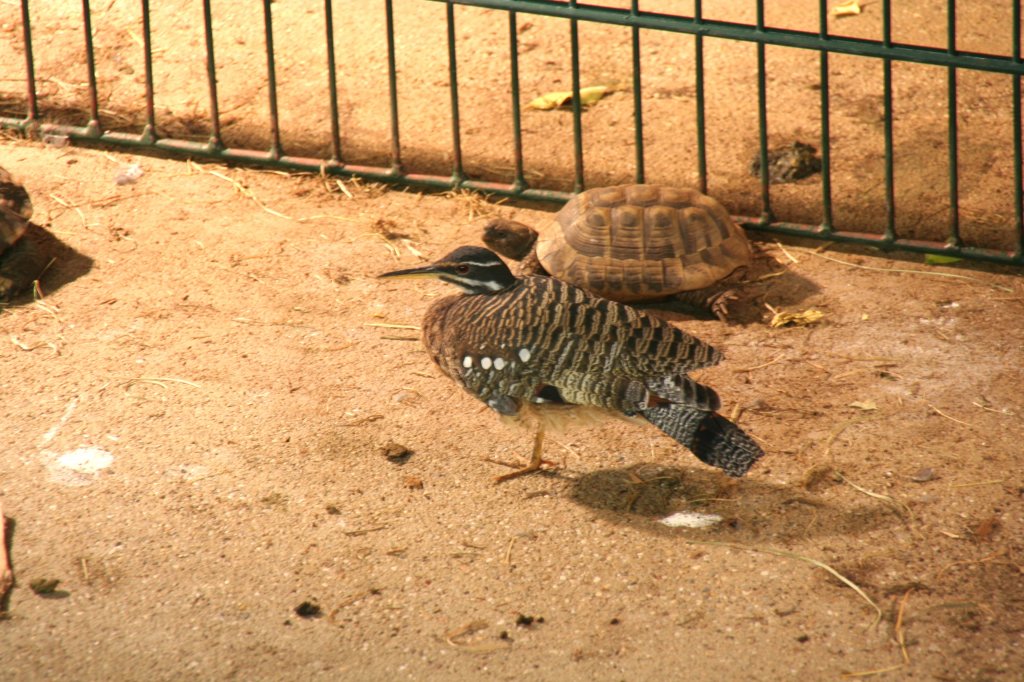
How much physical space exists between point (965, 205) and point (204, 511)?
419 centimetres

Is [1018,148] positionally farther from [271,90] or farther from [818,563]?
[271,90]

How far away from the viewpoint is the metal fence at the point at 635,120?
6.25 m

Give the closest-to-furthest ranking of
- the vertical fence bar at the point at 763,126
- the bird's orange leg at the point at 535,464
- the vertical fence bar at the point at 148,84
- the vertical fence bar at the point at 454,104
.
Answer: the bird's orange leg at the point at 535,464
the vertical fence bar at the point at 763,126
the vertical fence bar at the point at 454,104
the vertical fence bar at the point at 148,84

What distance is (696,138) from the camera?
7.31 meters

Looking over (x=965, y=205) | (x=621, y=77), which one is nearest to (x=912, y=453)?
(x=965, y=205)

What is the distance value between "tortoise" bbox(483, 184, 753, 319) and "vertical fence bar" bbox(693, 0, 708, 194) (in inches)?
13.6

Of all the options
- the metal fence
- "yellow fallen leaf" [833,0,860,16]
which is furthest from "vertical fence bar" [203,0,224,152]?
"yellow fallen leaf" [833,0,860,16]

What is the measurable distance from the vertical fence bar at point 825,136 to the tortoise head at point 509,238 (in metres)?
1.49

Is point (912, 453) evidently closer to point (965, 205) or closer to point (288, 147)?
point (965, 205)

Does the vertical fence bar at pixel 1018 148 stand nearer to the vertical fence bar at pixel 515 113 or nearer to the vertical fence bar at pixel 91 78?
the vertical fence bar at pixel 515 113

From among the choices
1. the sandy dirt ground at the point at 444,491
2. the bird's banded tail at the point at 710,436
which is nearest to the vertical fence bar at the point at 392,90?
the sandy dirt ground at the point at 444,491

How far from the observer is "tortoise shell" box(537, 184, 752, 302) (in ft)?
20.6

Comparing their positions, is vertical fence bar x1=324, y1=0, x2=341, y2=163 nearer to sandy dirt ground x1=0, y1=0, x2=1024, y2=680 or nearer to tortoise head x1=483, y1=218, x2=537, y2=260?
sandy dirt ground x1=0, y1=0, x2=1024, y2=680

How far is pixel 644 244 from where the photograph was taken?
6.33m
